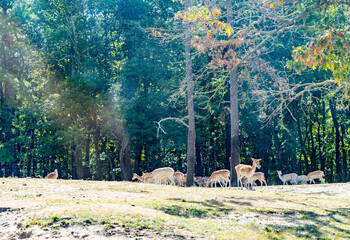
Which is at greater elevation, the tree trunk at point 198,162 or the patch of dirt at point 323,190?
the tree trunk at point 198,162

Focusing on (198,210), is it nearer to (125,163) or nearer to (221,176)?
(221,176)

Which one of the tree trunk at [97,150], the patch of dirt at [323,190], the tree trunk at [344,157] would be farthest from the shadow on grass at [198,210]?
the tree trunk at [344,157]

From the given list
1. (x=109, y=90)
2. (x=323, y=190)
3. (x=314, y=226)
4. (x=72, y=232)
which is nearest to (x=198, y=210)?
(x=314, y=226)

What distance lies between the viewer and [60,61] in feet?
109

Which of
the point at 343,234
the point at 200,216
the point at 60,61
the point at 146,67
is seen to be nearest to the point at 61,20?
the point at 60,61

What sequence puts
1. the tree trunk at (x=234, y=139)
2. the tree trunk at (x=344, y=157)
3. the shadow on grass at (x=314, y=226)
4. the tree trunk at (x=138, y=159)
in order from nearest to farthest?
the shadow on grass at (x=314, y=226) < the tree trunk at (x=234, y=139) < the tree trunk at (x=344, y=157) < the tree trunk at (x=138, y=159)

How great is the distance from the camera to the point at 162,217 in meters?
9.49

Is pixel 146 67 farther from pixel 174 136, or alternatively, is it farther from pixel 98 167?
pixel 98 167

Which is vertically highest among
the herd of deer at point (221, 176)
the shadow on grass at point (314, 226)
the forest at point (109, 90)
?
the forest at point (109, 90)

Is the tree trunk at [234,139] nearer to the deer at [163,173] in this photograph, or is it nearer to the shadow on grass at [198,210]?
the deer at [163,173]

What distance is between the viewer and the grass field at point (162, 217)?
27.5ft

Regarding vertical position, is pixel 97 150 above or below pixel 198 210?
above

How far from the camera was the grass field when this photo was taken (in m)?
8.38

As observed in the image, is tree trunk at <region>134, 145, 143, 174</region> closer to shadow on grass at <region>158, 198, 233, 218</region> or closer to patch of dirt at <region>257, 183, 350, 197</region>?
patch of dirt at <region>257, 183, 350, 197</region>
